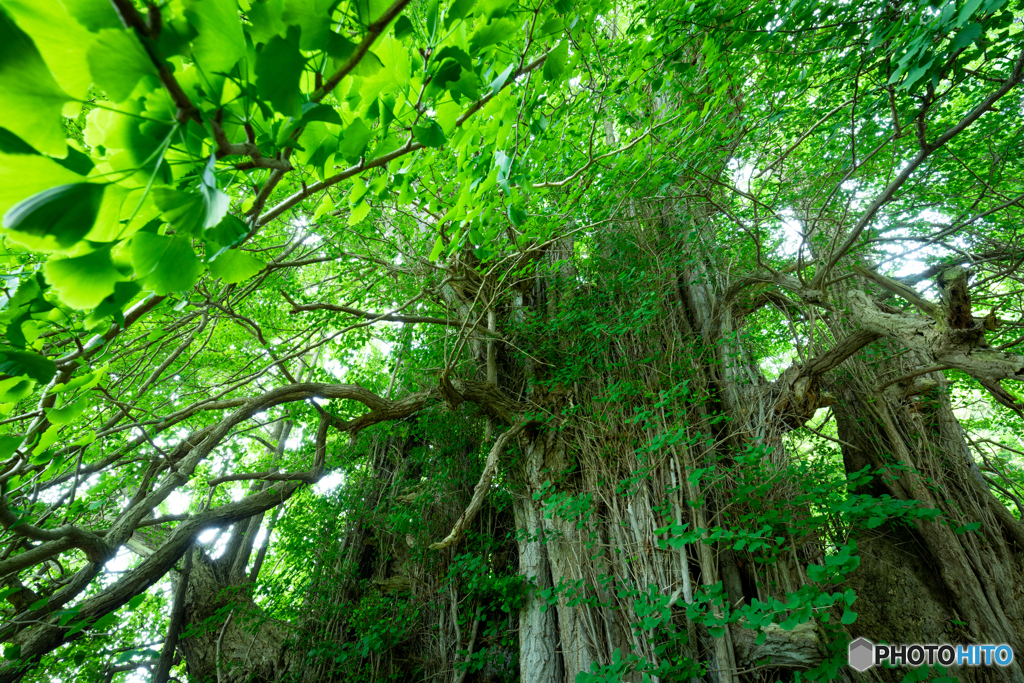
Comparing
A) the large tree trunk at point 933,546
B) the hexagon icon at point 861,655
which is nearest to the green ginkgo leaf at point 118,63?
the hexagon icon at point 861,655

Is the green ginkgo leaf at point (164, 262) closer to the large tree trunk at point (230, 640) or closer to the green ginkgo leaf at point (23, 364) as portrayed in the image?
the green ginkgo leaf at point (23, 364)

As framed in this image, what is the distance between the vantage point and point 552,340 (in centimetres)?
423

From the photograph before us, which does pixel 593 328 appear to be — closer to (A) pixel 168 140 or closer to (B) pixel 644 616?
(B) pixel 644 616

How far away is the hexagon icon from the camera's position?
254 centimetres

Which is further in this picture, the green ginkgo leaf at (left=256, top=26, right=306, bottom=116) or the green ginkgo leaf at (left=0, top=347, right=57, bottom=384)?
the green ginkgo leaf at (left=0, top=347, right=57, bottom=384)

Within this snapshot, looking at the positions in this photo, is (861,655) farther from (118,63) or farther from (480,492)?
(118,63)

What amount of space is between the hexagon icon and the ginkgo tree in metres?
0.18

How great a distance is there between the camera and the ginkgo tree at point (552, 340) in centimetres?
53

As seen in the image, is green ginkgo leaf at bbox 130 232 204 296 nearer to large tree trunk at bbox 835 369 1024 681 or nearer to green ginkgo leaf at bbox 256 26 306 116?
green ginkgo leaf at bbox 256 26 306 116

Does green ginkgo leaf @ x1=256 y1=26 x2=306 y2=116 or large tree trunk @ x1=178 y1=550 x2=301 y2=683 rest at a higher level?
green ginkgo leaf @ x1=256 y1=26 x2=306 y2=116

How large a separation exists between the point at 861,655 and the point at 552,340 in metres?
3.02

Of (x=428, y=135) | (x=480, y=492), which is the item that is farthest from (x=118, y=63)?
(x=480, y=492)

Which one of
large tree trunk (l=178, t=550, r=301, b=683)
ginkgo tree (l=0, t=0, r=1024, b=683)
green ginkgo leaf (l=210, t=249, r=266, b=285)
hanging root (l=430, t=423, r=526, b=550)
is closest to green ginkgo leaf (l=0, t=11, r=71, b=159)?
ginkgo tree (l=0, t=0, r=1024, b=683)

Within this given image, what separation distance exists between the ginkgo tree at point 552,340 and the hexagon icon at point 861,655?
7.1 inches
